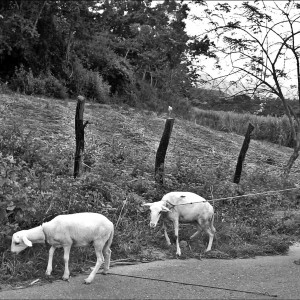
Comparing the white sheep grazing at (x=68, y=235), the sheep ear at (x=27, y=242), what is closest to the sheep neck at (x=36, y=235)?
the white sheep grazing at (x=68, y=235)

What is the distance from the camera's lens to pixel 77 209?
7766 mm

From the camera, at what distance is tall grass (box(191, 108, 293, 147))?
71.5ft

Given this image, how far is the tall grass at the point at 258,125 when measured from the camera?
2180 cm

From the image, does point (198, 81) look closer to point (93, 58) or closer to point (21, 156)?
point (21, 156)

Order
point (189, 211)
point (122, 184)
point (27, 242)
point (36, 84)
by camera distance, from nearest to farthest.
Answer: point (27, 242), point (189, 211), point (122, 184), point (36, 84)

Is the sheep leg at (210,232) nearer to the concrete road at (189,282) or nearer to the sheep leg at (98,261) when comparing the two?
the concrete road at (189,282)

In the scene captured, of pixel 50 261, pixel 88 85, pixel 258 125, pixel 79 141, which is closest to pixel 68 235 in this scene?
pixel 50 261

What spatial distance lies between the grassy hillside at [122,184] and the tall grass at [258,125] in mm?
4936

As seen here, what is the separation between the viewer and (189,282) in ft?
20.5

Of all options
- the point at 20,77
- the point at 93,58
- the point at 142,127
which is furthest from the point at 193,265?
the point at 93,58

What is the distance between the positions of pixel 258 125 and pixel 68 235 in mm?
17456

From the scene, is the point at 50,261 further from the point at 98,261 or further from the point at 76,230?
the point at 98,261

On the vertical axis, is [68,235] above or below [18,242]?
above

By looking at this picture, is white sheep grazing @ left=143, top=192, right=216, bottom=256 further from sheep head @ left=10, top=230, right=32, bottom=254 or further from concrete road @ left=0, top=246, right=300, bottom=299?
sheep head @ left=10, top=230, right=32, bottom=254
